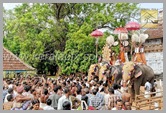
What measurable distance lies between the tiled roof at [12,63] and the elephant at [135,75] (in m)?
2.78

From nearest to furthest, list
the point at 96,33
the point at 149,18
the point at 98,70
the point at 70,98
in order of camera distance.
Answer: the point at 70,98 → the point at 96,33 → the point at 149,18 → the point at 98,70

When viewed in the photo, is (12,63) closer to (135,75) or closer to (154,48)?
(135,75)

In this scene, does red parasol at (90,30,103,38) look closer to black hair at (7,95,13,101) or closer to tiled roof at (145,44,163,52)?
tiled roof at (145,44,163,52)

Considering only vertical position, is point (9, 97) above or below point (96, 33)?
below

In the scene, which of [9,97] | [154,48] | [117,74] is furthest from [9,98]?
[154,48]

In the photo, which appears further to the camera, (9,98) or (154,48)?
(154,48)

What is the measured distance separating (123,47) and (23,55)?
9.47ft

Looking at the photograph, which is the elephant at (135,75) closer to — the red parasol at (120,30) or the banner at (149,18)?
the red parasol at (120,30)

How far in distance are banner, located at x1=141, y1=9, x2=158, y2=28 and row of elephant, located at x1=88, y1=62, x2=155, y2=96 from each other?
1216 millimetres

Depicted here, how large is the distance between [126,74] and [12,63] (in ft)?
10.6

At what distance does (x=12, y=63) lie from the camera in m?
11.0

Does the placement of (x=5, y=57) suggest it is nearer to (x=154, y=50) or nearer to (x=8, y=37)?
(x=8, y=37)

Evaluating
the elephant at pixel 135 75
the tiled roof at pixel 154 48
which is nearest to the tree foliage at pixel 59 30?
the tiled roof at pixel 154 48

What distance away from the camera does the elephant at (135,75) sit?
1024 cm
